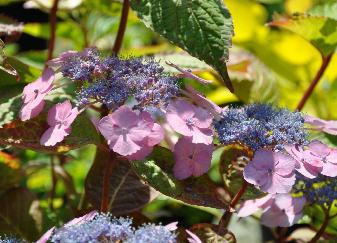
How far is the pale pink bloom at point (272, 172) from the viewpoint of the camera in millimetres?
789

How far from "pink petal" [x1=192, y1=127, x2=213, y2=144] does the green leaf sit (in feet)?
0.21

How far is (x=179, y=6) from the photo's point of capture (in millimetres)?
870

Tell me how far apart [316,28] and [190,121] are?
368 mm

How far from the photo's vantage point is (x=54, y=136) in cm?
81

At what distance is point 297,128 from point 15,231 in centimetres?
46

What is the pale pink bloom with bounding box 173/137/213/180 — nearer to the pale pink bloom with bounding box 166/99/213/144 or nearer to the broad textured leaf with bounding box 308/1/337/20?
the pale pink bloom with bounding box 166/99/213/144

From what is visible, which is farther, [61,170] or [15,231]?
[61,170]

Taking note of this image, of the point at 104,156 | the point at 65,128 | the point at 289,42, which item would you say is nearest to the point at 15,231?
the point at 104,156

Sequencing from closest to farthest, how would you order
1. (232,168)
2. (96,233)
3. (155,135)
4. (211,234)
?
1. (96,233)
2. (155,135)
3. (211,234)
4. (232,168)

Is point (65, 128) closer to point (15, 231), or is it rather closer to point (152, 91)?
point (152, 91)

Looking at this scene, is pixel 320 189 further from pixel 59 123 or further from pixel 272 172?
pixel 59 123

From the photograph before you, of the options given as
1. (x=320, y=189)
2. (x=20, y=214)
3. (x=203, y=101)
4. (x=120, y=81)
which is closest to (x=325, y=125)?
(x=320, y=189)

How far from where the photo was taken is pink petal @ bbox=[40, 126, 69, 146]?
31.7 inches

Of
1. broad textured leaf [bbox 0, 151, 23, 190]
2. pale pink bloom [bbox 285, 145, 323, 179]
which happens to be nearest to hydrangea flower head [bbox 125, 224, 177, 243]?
pale pink bloom [bbox 285, 145, 323, 179]
